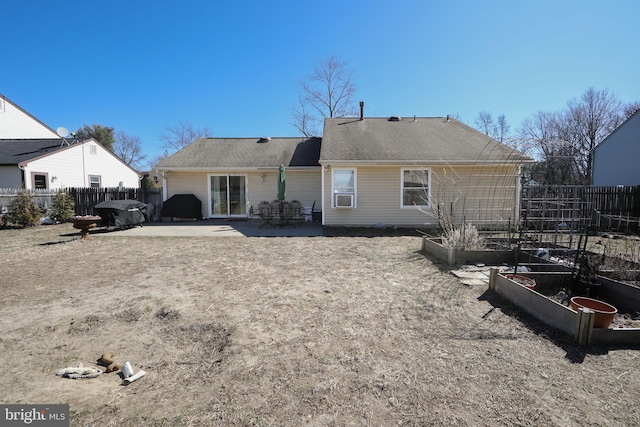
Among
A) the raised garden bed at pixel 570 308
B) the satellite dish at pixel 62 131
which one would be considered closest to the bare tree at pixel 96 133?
the satellite dish at pixel 62 131

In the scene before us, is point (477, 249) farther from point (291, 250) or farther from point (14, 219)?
point (14, 219)

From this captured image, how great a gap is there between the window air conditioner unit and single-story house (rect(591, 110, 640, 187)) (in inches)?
559

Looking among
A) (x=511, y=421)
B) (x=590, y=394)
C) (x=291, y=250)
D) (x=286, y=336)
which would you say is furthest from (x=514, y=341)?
(x=291, y=250)

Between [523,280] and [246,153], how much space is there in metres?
12.9

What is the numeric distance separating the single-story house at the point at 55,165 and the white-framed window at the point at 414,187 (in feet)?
56.6

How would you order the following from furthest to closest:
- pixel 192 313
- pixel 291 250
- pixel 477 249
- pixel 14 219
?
pixel 14 219
pixel 291 250
pixel 477 249
pixel 192 313

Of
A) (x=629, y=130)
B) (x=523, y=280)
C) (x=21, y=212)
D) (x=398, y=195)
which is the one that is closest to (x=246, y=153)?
(x=398, y=195)

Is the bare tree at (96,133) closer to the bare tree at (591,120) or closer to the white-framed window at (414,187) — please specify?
the white-framed window at (414,187)

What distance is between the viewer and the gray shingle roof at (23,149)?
15129 millimetres

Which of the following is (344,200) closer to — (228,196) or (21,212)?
A: (228,196)

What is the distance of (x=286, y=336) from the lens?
3.24 meters

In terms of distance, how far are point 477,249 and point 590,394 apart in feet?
15.1

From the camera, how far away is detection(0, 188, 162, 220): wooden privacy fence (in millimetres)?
13016

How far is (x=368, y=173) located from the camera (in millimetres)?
11477
